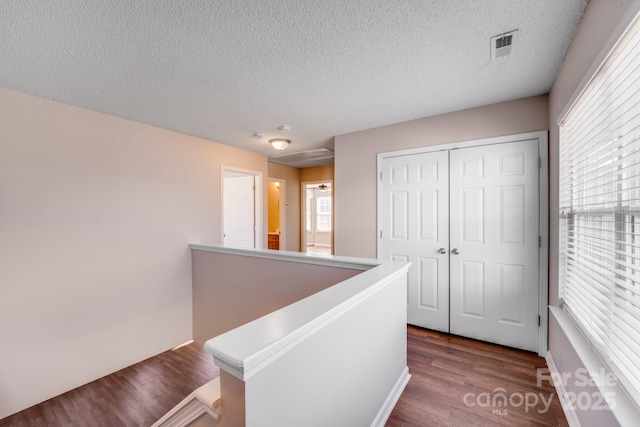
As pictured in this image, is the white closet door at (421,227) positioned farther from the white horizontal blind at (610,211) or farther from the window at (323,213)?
the window at (323,213)

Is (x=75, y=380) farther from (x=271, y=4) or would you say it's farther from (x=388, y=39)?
(x=388, y=39)

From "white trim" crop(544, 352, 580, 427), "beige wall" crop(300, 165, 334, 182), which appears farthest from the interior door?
"white trim" crop(544, 352, 580, 427)

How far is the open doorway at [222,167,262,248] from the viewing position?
4.48 m

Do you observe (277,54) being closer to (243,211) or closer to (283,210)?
(243,211)

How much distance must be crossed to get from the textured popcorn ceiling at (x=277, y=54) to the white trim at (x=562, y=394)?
7.40ft

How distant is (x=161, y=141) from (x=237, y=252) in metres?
1.63

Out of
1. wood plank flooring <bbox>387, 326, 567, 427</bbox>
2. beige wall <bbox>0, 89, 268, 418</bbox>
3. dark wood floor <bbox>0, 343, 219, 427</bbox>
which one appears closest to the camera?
wood plank flooring <bbox>387, 326, 567, 427</bbox>

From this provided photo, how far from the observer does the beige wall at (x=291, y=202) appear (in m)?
5.64

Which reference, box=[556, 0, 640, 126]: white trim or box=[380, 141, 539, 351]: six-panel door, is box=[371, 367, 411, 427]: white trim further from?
box=[556, 0, 640, 126]: white trim

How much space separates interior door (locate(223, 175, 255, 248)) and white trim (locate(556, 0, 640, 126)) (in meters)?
3.97

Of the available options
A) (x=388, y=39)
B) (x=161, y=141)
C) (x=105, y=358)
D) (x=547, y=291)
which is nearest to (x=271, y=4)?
(x=388, y=39)

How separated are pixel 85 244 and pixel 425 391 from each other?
128 inches

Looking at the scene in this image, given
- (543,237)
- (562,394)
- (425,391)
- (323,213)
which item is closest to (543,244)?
(543,237)

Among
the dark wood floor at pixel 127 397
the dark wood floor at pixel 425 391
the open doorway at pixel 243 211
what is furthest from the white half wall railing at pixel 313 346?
the open doorway at pixel 243 211
